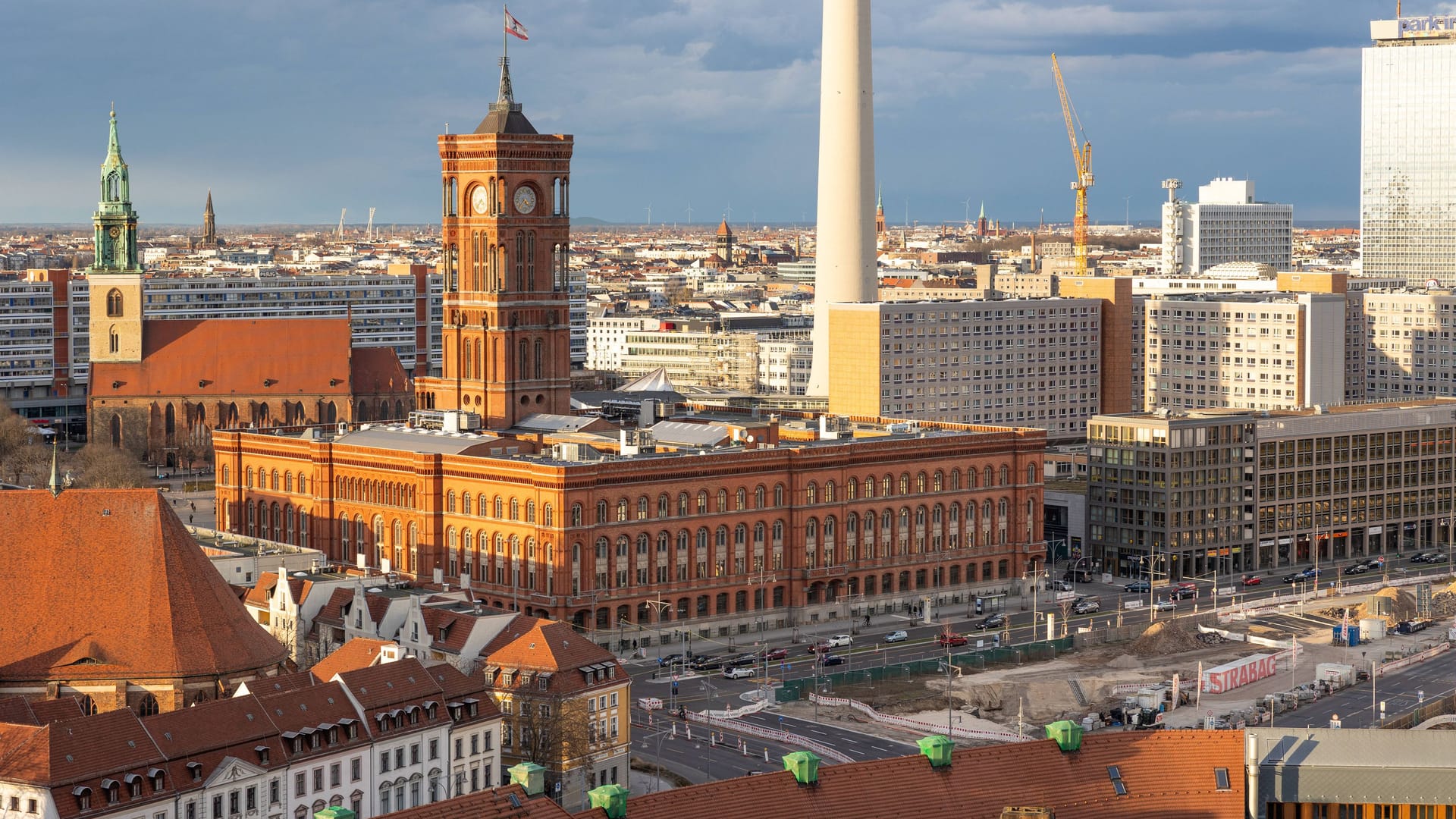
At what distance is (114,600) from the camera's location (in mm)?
112750

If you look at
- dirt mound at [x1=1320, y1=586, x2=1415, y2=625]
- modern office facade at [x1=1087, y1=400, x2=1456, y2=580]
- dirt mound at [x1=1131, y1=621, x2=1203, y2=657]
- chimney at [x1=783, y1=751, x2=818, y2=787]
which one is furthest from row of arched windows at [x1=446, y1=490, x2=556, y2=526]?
chimney at [x1=783, y1=751, x2=818, y2=787]

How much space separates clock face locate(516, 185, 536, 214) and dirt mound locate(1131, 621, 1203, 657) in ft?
193

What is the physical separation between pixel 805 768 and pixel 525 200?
111 meters

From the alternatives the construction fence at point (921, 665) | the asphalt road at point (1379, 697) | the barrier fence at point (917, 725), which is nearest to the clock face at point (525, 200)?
the construction fence at point (921, 665)

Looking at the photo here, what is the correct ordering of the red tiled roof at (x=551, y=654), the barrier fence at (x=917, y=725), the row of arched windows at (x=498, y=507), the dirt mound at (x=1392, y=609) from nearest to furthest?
the red tiled roof at (x=551, y=654)
the barrier fence at (x=917, y=725)
the row of arched windows at (x=498, y=507)
the dirt mound at (x=1392, y=609)

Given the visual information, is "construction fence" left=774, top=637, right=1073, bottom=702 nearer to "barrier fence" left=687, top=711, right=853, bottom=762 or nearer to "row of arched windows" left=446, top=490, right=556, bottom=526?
"barrier fence" left=687, top=711, right=853, bottom=762

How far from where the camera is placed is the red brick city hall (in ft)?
513

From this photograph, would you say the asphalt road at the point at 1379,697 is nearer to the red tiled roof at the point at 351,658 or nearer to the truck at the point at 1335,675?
the truck at the point at 1335,675

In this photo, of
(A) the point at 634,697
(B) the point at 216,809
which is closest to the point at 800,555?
(A) the point at 634,697

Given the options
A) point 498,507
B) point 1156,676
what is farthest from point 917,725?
point 498,507

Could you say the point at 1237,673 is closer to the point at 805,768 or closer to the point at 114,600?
the point at 114,600

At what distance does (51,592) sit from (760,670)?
50.7 meters

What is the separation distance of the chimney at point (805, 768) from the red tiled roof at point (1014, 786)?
0.30 meters

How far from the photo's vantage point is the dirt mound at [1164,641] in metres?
157
